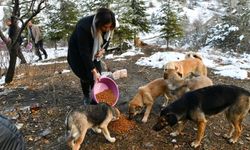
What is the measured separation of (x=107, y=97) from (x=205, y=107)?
181cm

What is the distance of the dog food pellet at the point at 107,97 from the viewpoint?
6.26 m

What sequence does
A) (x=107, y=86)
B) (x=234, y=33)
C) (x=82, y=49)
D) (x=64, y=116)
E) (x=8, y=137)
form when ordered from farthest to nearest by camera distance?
(x=234, y=33), (x=64, y=116), (x=107, y=86), (x=82, y=49), (x=8, y=137)

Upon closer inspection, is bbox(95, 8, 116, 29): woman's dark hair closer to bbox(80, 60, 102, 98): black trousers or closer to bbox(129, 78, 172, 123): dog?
bbox(80, 60, 102, 98): black trousers

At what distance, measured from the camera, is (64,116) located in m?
6.67

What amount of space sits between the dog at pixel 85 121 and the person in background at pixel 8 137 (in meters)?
2.55

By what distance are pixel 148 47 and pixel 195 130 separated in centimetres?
1001

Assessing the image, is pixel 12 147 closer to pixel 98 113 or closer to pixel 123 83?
pixel 98 113

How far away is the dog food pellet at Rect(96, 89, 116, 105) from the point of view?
6.26 metres

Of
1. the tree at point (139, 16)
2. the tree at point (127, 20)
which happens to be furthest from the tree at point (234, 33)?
the tree at point (127, 20)

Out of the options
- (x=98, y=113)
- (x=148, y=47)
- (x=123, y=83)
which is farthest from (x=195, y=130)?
(x=148, y=47)

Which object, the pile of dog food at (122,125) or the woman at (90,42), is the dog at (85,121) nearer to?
the pile of dog food at (122,125)

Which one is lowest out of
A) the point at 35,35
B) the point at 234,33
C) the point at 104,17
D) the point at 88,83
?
the point at 234,33

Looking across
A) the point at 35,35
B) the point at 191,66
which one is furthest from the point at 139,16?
the point at 191,66

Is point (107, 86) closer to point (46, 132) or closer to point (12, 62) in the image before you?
point (46, 132)
